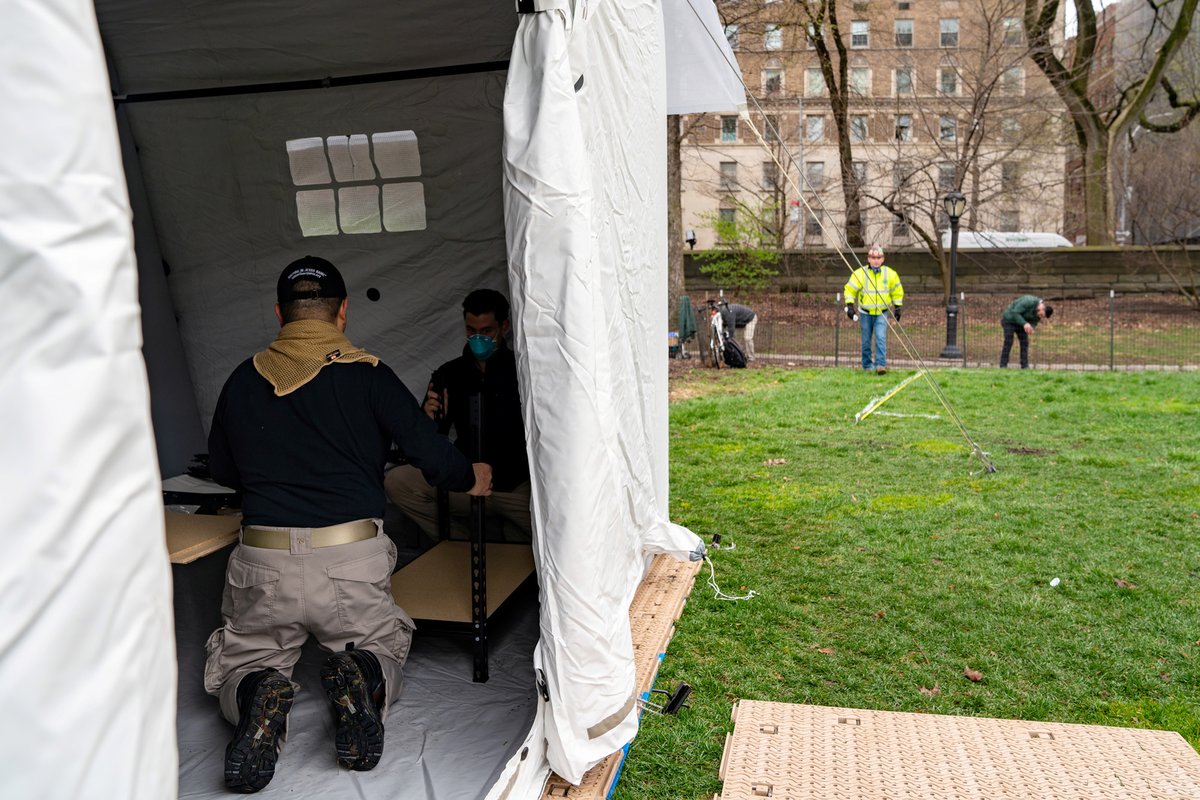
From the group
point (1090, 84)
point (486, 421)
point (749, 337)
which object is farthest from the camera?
point (1090, 84)

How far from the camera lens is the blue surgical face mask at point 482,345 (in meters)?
4.47

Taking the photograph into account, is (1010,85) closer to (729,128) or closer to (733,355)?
(733,355)

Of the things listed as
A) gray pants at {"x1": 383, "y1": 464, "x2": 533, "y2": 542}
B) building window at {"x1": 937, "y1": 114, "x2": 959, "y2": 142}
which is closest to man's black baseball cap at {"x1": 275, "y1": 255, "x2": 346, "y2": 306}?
gray pants at {"x1": 383, "y1": 464, "x2": 533, "y2": 542}

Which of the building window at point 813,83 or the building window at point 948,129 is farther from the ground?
the building window at point 813,83

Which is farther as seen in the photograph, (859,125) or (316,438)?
(859,125)

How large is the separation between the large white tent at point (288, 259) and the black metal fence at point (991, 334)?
32.7 ft

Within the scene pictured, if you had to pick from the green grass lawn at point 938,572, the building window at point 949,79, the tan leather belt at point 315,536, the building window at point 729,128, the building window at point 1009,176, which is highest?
the building window at point 729,128

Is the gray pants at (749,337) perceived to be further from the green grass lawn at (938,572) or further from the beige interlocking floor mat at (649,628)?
the beige interlocking floor mat at (649,628)

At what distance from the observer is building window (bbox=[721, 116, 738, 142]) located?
37.5 meters

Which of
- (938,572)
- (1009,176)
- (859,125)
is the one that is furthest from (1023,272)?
(938,572)

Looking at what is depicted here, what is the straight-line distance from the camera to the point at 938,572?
5.61m

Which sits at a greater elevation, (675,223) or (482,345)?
(675,223)

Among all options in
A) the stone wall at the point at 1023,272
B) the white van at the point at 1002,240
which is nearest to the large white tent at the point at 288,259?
the stone wall at the point at 1023,272

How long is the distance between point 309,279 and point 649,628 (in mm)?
2019
